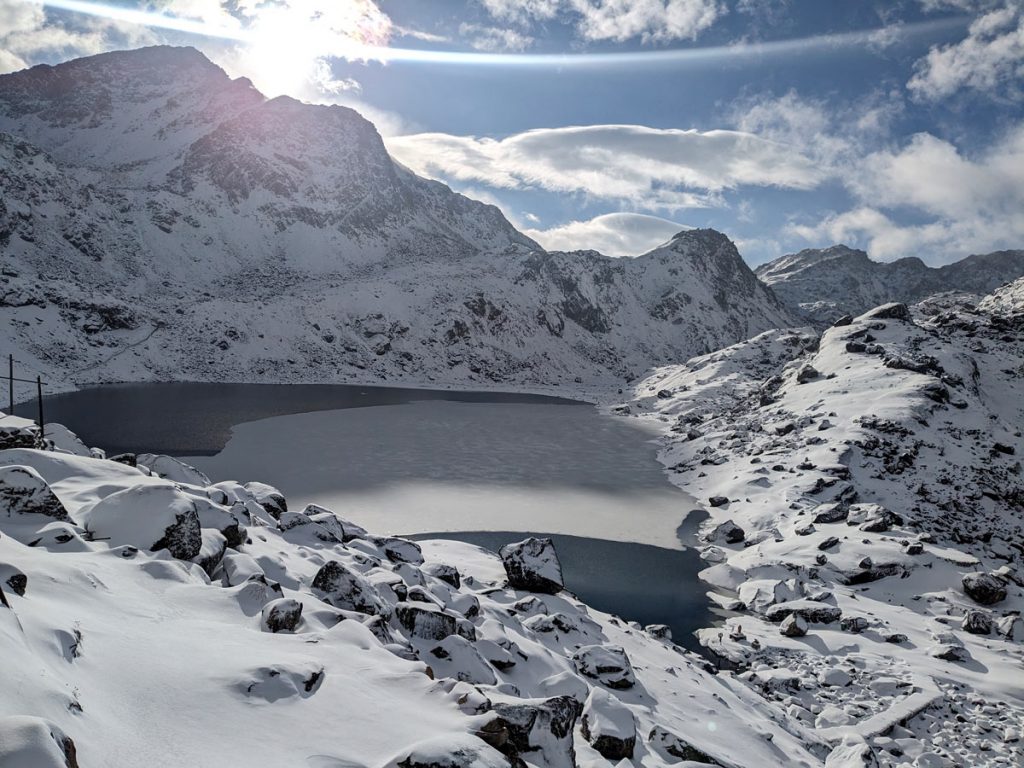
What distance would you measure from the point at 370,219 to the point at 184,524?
7502 inches

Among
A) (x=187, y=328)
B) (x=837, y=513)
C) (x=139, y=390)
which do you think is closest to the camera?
(x=837, y=513)

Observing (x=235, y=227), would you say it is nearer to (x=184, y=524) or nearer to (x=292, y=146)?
(x=292, y=146)

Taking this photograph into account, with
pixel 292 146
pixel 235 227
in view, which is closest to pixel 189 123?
pixel 292 146

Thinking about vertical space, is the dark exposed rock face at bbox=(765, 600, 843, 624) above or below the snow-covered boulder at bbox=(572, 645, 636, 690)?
below

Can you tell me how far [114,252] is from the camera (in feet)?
418

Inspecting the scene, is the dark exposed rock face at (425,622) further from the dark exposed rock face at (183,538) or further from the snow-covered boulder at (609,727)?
the dark exposed rock face at (183,538)

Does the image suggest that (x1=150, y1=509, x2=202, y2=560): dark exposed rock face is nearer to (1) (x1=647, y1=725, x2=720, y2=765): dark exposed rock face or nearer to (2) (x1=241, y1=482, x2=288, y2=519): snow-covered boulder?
(2) (x1=241, y1=482, x2=288, y2=519): snow-covered boulder

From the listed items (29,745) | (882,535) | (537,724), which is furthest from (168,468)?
(882,535)

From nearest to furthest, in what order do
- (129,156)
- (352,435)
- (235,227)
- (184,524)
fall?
1. (184,524)
2. (352,435)
3. (235,227)
4. (129,156)

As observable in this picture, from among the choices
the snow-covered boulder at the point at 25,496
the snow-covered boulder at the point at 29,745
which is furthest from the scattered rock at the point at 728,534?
the snow-covered boulder at the point at 29,745

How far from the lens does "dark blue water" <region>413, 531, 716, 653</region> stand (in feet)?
78.8

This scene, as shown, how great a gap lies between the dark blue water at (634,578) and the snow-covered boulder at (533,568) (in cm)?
346

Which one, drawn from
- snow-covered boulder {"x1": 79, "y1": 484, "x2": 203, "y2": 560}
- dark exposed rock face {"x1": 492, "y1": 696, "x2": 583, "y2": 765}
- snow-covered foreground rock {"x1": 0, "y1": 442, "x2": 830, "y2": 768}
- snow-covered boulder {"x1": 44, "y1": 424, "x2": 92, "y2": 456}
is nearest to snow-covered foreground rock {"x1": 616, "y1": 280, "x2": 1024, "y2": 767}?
snow-covered foreground rock {"x1": 0, "y1": 442, "x2": 830, "y2": 768}

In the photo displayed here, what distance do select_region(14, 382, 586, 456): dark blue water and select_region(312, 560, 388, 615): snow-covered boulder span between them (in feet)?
115
